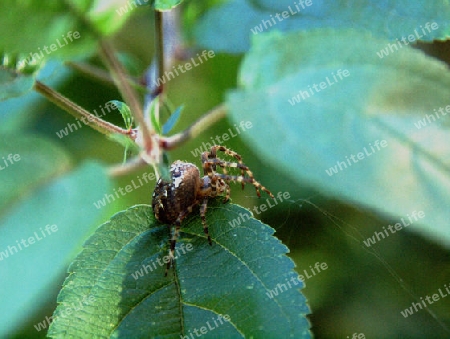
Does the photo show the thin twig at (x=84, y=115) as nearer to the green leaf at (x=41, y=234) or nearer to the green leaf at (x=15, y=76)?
the green leaf at (x=15, y=76)

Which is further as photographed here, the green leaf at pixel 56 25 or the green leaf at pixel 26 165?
the green leaf at pixel 26 165

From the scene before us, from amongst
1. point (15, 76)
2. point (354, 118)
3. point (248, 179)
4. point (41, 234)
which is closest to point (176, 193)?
point (248, 179)

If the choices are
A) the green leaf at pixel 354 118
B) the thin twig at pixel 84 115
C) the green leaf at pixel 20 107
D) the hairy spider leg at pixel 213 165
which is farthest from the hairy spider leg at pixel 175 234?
the green leaf at pixel 20 107

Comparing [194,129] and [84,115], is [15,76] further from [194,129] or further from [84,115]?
[194,129]

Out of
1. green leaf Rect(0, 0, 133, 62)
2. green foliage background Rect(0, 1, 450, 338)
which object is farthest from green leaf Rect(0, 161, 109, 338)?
green leaf Rect(0, 0, 133, 62)

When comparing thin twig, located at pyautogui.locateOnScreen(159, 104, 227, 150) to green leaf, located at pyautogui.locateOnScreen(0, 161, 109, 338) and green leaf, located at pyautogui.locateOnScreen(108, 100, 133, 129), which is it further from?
green leaf, located at pyautogui.locateOnScreen(0, 161, 109, 338)

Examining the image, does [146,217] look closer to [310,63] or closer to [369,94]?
[310,63]

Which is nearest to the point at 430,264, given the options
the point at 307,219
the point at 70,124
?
the point at 307,219
